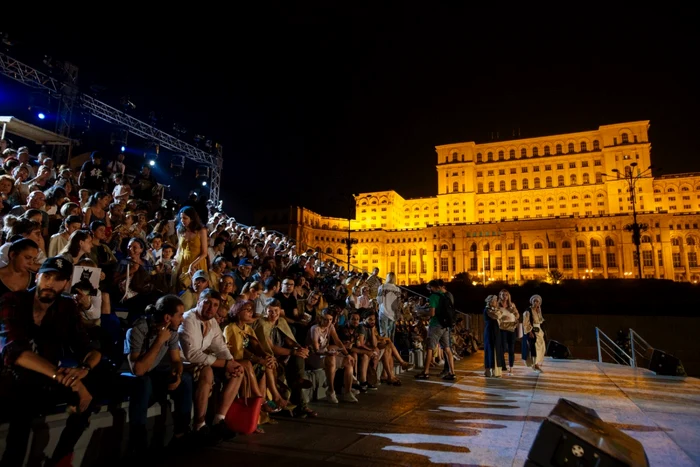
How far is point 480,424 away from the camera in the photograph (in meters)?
4.55

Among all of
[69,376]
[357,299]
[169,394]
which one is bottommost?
[169,394]

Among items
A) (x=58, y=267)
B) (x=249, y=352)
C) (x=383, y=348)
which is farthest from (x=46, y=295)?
(x=383, y=348)

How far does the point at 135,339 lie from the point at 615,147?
8312 centimetres

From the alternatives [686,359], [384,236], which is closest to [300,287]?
[686,359]

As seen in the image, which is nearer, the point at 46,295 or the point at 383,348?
the point at 46,295

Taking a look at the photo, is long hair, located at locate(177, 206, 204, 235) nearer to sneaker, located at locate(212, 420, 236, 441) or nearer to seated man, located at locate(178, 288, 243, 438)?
seated man, located at locate(178, 288, 243, 438)

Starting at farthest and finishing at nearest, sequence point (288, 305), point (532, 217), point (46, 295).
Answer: point (532, 217) → point (288, 305) → point (46, 295)

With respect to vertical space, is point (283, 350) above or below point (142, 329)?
below

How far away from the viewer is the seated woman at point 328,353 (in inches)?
226

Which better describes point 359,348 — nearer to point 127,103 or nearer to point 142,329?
point 142,329

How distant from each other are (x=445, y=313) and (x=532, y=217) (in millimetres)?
71354

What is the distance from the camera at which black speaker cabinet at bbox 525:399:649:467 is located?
2.03 m

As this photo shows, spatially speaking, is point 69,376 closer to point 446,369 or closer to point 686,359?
point 446,369

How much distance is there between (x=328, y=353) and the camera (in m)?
5.73
